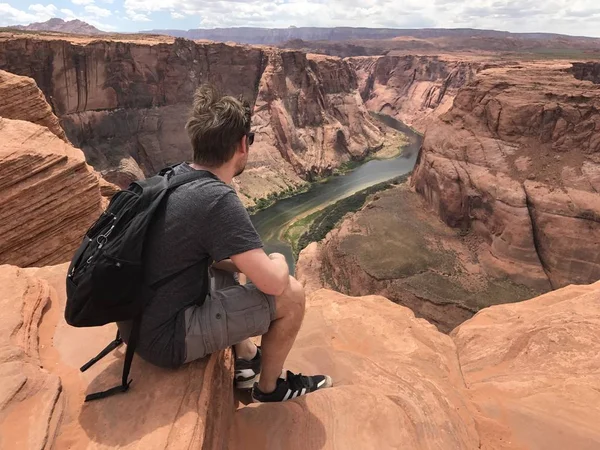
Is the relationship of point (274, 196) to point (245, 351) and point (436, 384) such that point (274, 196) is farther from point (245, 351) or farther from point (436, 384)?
point (245, 351)

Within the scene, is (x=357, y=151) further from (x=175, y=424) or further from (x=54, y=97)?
(x=175, y=424)

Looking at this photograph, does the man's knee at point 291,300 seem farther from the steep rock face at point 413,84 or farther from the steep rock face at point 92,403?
the steep rock face at point 413,84

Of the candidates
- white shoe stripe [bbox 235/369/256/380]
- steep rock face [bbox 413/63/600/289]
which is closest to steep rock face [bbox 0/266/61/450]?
white shoe stripe [bbox 235/369/256/380]

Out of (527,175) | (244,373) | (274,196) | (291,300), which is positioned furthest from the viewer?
(274,196)

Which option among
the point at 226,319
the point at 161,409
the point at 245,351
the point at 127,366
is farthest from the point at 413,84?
the point at 161,409

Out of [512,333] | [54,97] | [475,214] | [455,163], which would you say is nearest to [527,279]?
[475,214]
